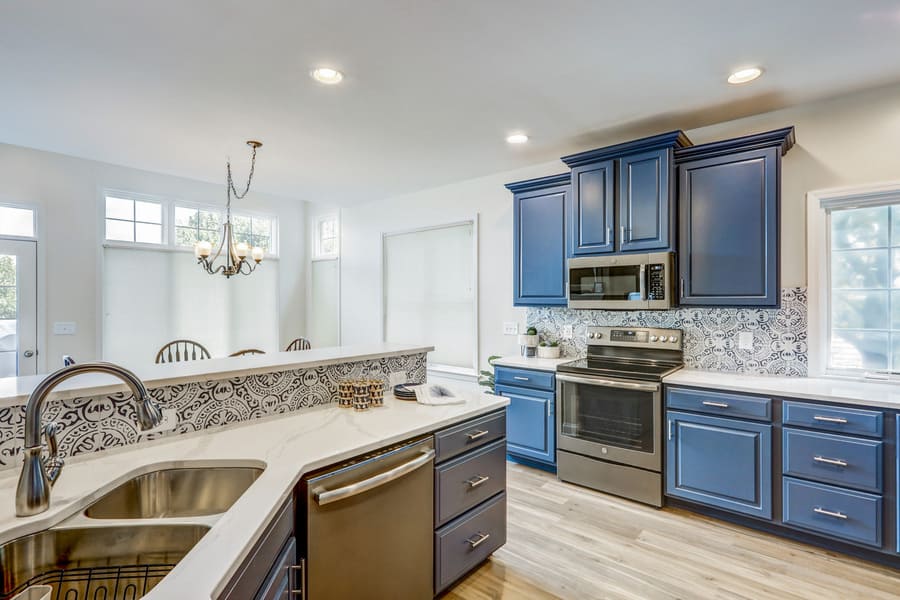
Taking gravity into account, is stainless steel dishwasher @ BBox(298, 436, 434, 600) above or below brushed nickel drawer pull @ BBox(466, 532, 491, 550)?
above

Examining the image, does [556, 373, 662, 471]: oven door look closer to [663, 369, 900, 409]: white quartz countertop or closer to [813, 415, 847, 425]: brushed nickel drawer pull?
[663, 369, 900, 409]: white quartz countertop

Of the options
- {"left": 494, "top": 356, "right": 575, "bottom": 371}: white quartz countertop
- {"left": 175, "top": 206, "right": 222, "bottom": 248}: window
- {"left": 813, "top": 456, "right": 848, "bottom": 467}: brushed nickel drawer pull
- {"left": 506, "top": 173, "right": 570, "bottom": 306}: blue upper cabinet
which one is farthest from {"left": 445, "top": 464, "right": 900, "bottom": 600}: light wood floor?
{"left": 175, "top": 206, "right": 222, "bottom": 248}: window

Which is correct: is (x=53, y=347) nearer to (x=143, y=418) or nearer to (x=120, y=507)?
(x=120, y=507)

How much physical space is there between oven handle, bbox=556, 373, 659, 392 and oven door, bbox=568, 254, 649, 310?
1.79ft

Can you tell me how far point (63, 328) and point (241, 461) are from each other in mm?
4002

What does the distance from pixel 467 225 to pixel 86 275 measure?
3792 mm

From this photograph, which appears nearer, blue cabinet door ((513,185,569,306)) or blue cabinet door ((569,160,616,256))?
blue cabinet door ((569,160,616,256))

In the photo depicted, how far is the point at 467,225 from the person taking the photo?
4645mm

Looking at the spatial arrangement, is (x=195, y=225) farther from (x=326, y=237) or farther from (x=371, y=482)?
(x=371, y=482)

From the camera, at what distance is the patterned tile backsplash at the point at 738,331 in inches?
115

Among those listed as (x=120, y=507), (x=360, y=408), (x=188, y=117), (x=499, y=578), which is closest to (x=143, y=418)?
(x=120, y=507)

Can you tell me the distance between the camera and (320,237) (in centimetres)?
632

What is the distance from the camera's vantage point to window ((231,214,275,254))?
5.62 metres

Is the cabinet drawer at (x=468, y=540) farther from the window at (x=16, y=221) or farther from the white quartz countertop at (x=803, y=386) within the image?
the window at (x=16, y=221)
